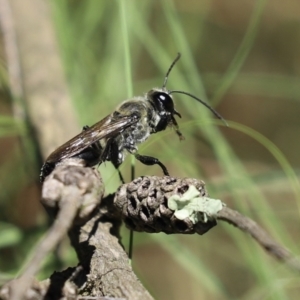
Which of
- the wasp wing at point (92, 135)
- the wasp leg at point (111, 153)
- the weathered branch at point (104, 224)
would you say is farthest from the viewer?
the wasp leg at point (111, 153)

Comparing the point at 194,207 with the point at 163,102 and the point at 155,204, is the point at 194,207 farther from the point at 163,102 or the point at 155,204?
the point at 163,102

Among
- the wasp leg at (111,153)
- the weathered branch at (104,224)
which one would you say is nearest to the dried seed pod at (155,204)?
the weathered branch at (104,224)

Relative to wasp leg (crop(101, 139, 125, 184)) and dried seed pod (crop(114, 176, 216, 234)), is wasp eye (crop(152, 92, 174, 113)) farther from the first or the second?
dried seed pod (crop(114, 176, 216, 234))

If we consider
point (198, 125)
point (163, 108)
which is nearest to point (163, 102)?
point (163, 108)

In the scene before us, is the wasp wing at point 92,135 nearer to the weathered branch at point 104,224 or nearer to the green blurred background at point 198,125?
the green blurred background at point 198,125

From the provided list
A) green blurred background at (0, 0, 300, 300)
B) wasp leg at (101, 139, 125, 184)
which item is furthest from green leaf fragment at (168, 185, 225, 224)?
wasp leg at (101, 139, 125, 184)

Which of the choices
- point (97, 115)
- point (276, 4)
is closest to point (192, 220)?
point (97, 115)

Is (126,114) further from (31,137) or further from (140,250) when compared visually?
(140,250)
